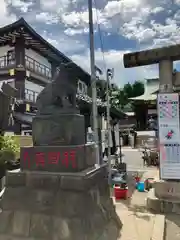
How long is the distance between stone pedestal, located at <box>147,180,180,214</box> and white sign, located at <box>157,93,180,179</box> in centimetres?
19

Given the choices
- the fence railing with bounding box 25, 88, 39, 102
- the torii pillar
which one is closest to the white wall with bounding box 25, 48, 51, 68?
the fence railing with bounding box 25, 88, 39, 102

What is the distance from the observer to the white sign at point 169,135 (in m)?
4.77

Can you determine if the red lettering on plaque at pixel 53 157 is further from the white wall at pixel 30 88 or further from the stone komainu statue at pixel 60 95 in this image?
the white wall at pixel 30 88

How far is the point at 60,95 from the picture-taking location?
341cm

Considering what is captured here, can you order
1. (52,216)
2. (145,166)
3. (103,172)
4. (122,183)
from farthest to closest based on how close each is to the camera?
(145,166), (122,183), (103,172), (52,216)

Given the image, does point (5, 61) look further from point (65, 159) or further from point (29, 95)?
point (65, 159)

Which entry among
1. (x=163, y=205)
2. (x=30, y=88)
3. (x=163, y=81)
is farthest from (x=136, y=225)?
(x=30, y=88)

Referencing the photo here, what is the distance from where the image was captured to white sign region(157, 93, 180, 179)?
4770 millimetres

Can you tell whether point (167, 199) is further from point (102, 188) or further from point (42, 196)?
point (42, 196)

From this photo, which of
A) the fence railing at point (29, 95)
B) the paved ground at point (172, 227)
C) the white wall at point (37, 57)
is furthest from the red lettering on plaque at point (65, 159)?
the white wall at point (37, 57)

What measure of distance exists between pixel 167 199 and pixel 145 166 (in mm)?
6953

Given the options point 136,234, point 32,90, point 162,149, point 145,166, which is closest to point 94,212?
point 136,234

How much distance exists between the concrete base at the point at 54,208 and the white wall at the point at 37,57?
17181mm

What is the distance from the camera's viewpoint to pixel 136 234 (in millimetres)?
3461
